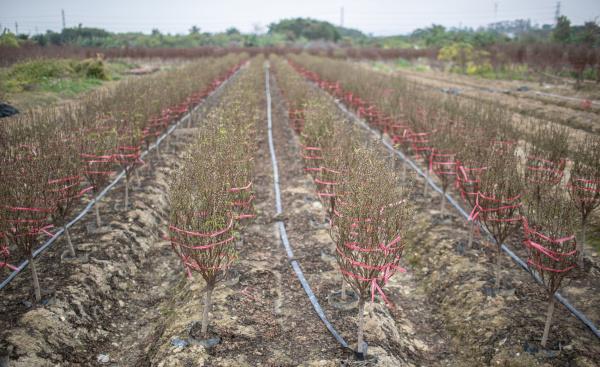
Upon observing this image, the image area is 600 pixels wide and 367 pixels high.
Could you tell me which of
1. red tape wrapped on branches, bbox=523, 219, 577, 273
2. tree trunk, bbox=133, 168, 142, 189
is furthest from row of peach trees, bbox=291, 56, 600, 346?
tree trunk, bbox=133, 168, 142, 189

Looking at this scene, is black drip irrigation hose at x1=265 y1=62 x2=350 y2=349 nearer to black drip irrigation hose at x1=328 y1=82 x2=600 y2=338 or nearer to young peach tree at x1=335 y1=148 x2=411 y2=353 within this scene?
young peach tree at x1=335 y1=148 x2=411 y2=353

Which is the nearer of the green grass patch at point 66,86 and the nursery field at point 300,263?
the nursery field at point 300,263

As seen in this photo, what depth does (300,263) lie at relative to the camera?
646 centimetres

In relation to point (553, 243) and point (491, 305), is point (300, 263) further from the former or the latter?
point (553, 243)

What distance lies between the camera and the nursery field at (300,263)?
4379 millimetres

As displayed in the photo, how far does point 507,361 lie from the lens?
14.7 ft

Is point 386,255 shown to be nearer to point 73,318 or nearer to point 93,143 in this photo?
point 73,318

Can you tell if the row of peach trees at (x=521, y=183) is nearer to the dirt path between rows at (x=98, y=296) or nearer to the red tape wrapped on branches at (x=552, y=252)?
the red tape wrapped on branches at (x=552, y=252)

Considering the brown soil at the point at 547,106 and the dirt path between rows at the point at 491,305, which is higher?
the brown soil at the point at 547,106

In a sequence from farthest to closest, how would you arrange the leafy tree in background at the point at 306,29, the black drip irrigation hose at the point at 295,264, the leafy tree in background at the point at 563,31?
the leafy tree in background at the point at 306,29, the leafy tree in background at the point at 563,31, the black drip irrigation hose at the point at 295,264

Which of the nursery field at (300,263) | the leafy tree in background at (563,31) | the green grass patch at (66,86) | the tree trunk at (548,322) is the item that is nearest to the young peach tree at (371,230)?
the nursery field at (300,263)

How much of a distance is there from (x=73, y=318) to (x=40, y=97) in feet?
51.1

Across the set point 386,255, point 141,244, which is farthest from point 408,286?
point 141,244

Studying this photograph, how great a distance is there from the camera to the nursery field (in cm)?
438
